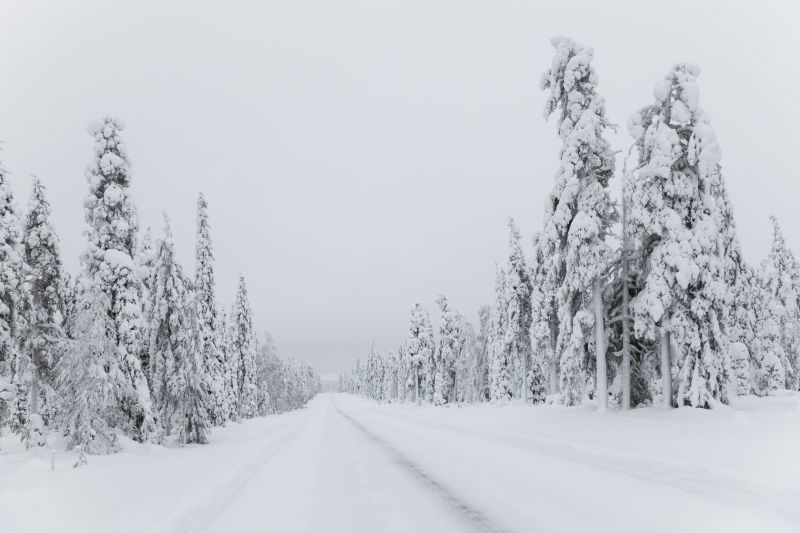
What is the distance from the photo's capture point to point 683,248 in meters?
21.4

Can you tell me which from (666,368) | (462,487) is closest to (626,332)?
(666,368)

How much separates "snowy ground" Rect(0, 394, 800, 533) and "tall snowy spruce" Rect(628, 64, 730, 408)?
3.91 meters

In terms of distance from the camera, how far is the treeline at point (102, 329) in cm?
2138

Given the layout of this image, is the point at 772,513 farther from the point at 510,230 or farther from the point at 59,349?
the point at 510,230

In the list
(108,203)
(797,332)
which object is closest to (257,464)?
(108,203)

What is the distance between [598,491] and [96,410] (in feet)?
65.3

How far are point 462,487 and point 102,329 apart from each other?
706 inches

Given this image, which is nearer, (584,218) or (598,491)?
(598,491)

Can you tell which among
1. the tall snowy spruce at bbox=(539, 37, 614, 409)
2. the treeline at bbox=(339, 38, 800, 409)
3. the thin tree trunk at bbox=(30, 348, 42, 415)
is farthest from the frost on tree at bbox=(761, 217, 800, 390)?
the thin tree trunk at bbox=(30, 348, 42, 415)

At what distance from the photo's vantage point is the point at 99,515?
871 centimetres

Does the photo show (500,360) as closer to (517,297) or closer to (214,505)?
(517,297)

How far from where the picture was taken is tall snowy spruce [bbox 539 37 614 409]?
23.7m

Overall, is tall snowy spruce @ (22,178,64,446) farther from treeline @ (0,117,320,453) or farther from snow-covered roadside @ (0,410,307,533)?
snow-covered roadside @ (0,410,307,533)

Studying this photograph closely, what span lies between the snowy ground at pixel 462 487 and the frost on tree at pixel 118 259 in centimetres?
588
